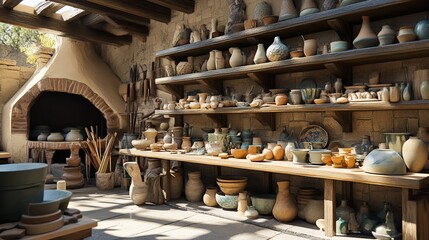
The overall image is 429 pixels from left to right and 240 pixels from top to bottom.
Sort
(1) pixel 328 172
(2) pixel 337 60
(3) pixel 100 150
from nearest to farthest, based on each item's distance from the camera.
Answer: (1) pixel 328 172
(2) pixel 337 60
(3) pixel 100 150

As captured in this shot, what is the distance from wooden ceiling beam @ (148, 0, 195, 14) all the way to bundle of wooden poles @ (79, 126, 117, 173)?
2.28 metres

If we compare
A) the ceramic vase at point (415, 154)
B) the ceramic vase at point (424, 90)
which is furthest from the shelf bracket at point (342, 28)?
the ceramic vase at point (415, 154)

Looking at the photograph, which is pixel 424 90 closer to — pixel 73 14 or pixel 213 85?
pixel 213 85

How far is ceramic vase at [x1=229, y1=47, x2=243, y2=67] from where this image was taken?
12.2 ft

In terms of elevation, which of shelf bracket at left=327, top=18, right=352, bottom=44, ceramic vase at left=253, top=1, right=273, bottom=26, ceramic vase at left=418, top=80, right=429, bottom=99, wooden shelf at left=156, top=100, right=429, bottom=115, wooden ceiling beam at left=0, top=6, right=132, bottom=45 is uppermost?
wooden ceiling beam at left=0, top=6, right=132, bottom=45

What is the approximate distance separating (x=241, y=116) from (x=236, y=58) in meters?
0.77

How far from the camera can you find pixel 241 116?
4070mm

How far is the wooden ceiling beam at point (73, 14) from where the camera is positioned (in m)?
4.95

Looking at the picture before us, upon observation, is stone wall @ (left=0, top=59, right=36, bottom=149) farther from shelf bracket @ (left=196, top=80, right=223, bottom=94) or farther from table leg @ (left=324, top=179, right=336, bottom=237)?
table leg @ (left=324, top=179, right=336, bottom=237)

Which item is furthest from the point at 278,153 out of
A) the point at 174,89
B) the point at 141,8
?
the point at 141,8

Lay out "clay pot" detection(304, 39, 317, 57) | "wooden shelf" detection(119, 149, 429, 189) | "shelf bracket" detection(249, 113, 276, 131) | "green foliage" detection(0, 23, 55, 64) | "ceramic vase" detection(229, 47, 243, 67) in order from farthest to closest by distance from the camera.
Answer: "green foliage" detection(0, 23, 55, 64)
"ceramic vase" detection(229, 47, 243, 67)
"shelf bracket" detection(249, 113, 276, 131)
"clay pot" detection(304, 39, 317, 57)
"wooden shelf" detection(119, 149, 429, 189)

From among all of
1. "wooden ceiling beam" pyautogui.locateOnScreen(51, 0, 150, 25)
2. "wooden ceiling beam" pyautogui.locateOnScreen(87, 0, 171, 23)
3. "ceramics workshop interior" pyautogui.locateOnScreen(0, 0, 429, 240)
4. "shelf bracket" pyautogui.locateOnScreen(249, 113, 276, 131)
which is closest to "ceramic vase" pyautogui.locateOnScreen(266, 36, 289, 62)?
"ceramics workshop interior" pyautogui.locateOnScreen(0, 0, 429, 240)

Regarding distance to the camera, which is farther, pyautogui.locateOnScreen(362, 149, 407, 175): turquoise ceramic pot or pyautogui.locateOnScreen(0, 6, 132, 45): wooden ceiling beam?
pyautogui.locateOnScreen(0, 6, 132, 45): wooden ceiling beam

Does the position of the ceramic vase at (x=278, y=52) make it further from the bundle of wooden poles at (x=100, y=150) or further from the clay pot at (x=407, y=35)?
the bundle of wooden poles at (x=100, y=150)
